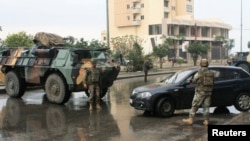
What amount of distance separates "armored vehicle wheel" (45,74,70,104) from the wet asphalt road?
0.78 feet

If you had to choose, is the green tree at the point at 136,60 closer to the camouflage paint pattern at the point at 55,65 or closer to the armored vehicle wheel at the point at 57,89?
the camouflage paint pattern at the point at 55,65

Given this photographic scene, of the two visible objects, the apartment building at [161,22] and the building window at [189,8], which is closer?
the apartment building at [161,22]

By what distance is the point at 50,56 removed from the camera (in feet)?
51.1

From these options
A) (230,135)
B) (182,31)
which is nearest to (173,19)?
(182,31)

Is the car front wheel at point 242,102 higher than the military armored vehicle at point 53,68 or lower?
lower

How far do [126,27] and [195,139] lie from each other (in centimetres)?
9231

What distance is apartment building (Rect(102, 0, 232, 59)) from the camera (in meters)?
90.7

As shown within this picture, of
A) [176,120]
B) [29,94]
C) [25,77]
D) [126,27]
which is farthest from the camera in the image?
[126,27]

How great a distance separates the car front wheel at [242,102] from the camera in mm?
12602

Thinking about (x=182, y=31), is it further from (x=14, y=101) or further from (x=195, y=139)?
(x=195, y=139)

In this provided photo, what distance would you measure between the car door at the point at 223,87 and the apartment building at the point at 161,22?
75.5 metres

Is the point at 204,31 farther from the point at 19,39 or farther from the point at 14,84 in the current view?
the point at 14,84

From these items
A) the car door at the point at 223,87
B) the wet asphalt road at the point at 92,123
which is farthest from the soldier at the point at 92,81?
the car door at the point at 223,87

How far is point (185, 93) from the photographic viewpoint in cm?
1187
